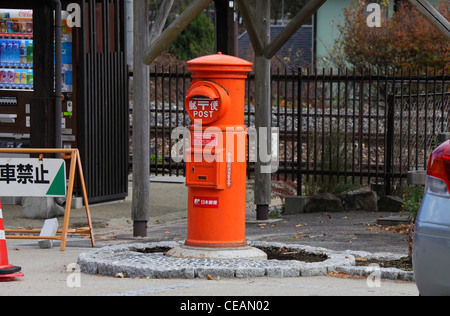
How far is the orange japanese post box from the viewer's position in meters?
8.91

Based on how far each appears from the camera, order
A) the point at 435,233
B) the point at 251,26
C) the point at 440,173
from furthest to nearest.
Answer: the point at 251,26, the point at 440,173, the point at 435,233

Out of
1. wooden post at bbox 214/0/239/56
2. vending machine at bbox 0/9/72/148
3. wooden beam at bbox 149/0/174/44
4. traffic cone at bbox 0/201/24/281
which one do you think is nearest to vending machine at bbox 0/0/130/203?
vending machine at bbox 0/9/72/148

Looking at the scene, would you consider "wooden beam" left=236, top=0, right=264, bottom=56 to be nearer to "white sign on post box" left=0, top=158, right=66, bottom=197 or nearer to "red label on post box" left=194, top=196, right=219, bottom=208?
"white sign on post box" left=0, top=158, right=66, bottom=197

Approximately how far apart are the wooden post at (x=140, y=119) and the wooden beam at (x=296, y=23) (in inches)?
76.1

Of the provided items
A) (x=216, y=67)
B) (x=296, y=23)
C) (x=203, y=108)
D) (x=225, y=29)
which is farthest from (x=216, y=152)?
(x=225, y=29)

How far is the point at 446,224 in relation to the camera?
19.7 feet

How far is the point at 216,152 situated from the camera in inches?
351

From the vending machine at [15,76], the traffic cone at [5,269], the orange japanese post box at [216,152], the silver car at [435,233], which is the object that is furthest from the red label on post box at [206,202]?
the vending machine at [15,76]

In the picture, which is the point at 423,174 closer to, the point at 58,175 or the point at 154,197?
the point at 58,175

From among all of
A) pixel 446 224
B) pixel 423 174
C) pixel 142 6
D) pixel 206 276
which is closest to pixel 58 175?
pixel 142 6

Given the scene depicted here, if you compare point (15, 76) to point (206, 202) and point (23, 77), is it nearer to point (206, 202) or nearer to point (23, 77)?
point (23, 77)

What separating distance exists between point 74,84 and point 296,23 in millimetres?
3558

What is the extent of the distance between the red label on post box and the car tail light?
303 centimetres
